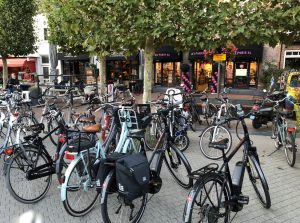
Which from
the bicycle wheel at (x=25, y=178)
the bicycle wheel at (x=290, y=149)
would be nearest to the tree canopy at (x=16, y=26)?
the bicycle wheel at (x=25, y=178)

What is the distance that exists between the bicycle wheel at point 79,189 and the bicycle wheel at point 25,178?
0.65m

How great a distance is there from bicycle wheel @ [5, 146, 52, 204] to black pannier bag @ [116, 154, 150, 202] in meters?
1.59

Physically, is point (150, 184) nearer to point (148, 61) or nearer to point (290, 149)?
point (290, 149)

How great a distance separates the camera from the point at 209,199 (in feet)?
10.3

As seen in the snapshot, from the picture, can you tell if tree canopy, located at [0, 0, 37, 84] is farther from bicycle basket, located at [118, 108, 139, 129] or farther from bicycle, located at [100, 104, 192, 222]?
bicycle, located at [100, 104, 192, 222]

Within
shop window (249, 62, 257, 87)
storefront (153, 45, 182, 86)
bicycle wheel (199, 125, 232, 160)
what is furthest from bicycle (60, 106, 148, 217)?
storefront (153, 45, 182, 86)

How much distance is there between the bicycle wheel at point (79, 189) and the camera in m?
3.71

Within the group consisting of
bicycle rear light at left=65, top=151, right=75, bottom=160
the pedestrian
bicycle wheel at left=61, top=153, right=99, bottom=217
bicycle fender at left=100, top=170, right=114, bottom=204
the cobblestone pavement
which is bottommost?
the cobblestone pavement

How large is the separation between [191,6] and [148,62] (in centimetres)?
181

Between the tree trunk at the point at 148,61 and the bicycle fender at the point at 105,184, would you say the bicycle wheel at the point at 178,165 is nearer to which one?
the bicycle fender at the point at 105,184

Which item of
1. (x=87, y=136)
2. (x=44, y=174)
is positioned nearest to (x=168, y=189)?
(x=87, y=136)

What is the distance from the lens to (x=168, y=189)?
4727 mm

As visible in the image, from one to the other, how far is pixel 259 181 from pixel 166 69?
17.6 m

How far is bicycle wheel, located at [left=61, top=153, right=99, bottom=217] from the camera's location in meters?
3.71
